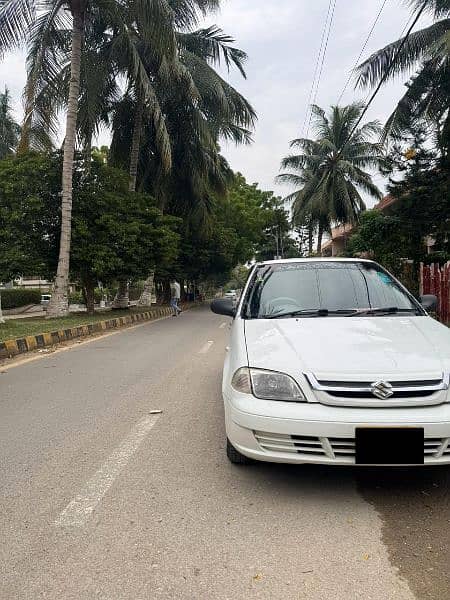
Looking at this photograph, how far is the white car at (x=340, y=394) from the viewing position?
2986 mm

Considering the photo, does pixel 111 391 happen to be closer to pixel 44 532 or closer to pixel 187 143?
pixel 44 532

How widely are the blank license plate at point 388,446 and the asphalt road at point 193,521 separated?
0.34 m

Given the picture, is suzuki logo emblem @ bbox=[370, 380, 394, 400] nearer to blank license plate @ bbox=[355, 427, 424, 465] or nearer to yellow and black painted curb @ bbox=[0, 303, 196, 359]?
blank license plate @ bbox=[355, 427, 424, 465]

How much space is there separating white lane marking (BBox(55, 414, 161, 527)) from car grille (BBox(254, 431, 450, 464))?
114cm

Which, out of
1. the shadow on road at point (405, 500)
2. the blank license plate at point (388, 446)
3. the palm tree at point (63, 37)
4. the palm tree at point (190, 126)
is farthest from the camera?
the palm tree at point (190, 126)

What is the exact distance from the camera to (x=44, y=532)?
286cm

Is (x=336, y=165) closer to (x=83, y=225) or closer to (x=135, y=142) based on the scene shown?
(x=135, y=142)

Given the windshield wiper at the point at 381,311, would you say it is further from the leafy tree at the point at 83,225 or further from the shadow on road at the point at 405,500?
the leafy tree at the point at 83,225

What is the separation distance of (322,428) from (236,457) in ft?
3.02

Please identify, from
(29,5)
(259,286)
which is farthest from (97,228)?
(259,286)

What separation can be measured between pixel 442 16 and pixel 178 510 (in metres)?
18.8

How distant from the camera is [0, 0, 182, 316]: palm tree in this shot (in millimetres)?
14773

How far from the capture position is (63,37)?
54.4 ft

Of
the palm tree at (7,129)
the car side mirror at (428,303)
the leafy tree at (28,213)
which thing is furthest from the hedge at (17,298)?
the car side mirror at (428,303)
